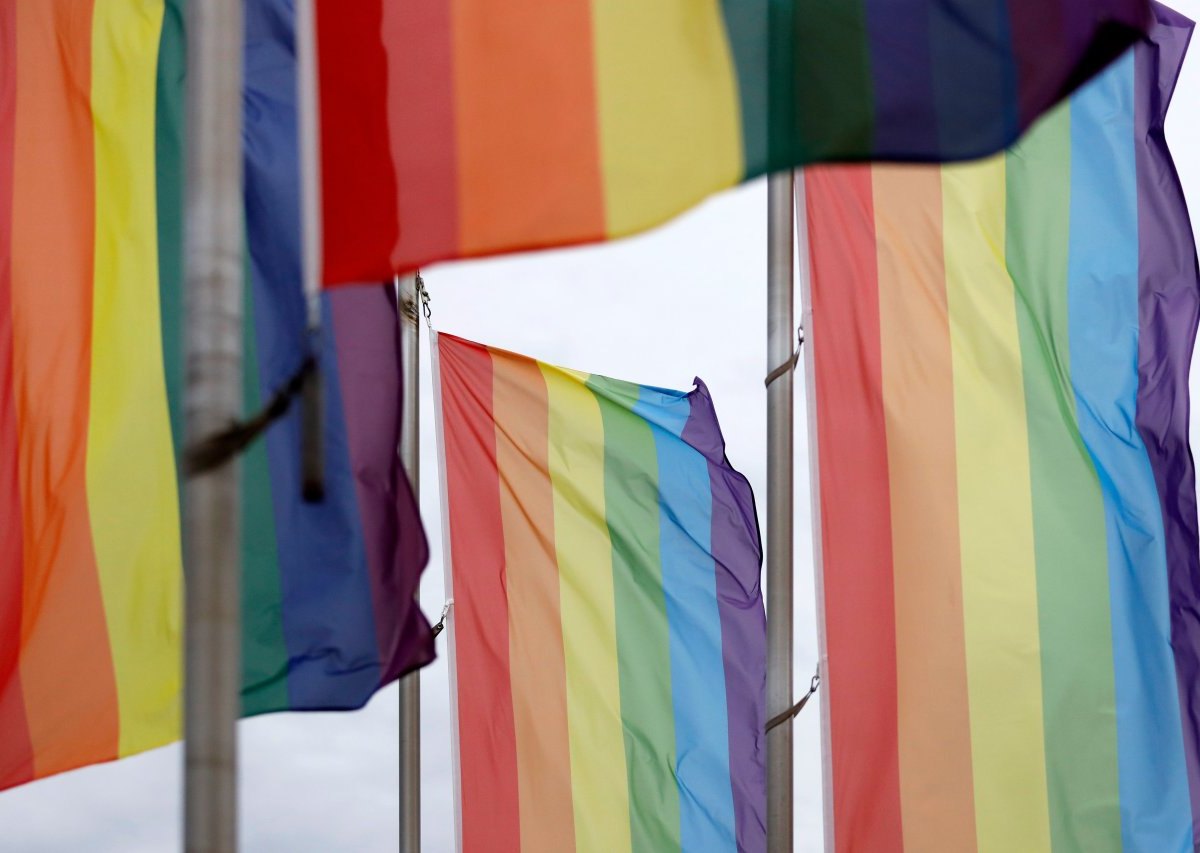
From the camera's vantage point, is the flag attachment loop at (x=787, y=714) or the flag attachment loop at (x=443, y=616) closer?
the flag attachment loop at (x=787, y=714)

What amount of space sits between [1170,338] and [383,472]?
6.94 meters

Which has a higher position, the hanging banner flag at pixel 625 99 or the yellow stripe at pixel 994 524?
the hanging banner flag at pixel 625 99

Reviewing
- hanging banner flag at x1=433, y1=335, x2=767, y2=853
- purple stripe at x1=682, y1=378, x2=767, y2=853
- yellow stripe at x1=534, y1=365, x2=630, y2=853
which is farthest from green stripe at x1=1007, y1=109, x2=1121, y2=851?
yellow stripe at x1=534, y1=365, x2=630, y2=853

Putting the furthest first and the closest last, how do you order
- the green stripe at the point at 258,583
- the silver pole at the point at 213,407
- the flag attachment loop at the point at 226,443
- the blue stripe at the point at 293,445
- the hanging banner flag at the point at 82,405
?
the hanging banner flag at the point at 82,405 < the green stripe at the point at 258,583 < the blue stripe at the point at 293,445 < the flag attachment loop at the point at 226,443 < the silver pole at the point at 213,407

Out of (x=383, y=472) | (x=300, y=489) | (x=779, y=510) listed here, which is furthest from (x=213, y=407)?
(x=779, y=510)

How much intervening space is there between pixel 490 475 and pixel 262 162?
221 inches

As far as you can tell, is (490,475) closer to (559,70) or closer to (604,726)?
(604,726)

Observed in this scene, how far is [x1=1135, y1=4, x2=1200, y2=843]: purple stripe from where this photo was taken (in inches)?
501

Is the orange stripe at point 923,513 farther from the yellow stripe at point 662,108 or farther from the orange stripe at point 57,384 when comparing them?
the yellow stripe at point 662,108

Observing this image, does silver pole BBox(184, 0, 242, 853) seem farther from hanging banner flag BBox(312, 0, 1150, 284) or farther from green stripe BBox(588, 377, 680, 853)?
green stripe BBox(588, 377, 680, 853)

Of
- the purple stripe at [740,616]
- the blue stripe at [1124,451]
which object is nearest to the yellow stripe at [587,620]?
the purple stripe at [740,616]

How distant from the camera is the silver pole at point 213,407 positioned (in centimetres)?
609

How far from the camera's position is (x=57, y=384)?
34.1 feet

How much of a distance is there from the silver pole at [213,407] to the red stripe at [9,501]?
3.95 meters
